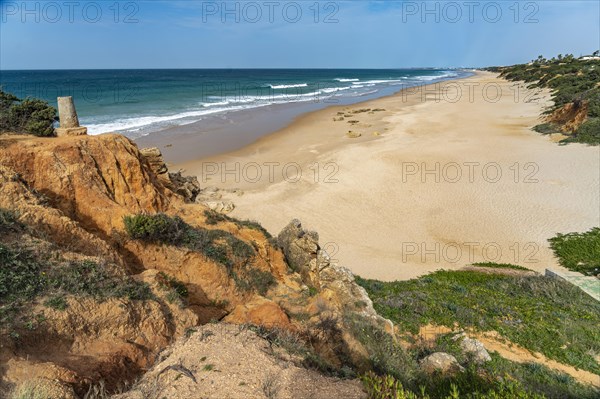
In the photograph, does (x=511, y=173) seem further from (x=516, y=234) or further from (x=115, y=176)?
(x=115, y=176)

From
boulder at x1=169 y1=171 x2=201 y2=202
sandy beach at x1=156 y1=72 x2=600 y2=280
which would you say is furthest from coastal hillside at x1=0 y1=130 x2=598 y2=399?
sandy beach at x1=156 y1=72 x2=600 y2=280

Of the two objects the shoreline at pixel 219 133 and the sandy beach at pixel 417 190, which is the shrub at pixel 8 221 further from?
the shoreline at pixel 219 133

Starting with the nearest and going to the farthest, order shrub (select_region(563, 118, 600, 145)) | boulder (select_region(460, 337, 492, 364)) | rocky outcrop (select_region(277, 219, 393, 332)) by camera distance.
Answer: boulder (select_region(460, 337, 492, 364)) → rocky outcrop (select_region(277, 219, 393, 332)) → shrub (select_region(563, 118, 600, 145))

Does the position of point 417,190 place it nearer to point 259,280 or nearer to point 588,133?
point 259,280

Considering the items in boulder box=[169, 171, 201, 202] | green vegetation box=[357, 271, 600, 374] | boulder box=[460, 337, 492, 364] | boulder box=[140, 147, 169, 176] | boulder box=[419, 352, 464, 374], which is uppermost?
boulder box=[140, 147, 169, 176]

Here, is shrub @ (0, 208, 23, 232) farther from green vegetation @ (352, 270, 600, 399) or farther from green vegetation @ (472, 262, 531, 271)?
green vegetation @ (472, 262, 531, 271)

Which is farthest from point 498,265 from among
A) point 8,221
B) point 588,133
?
point 588,133

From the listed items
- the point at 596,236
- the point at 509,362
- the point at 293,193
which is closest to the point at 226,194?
the point at 293,193
